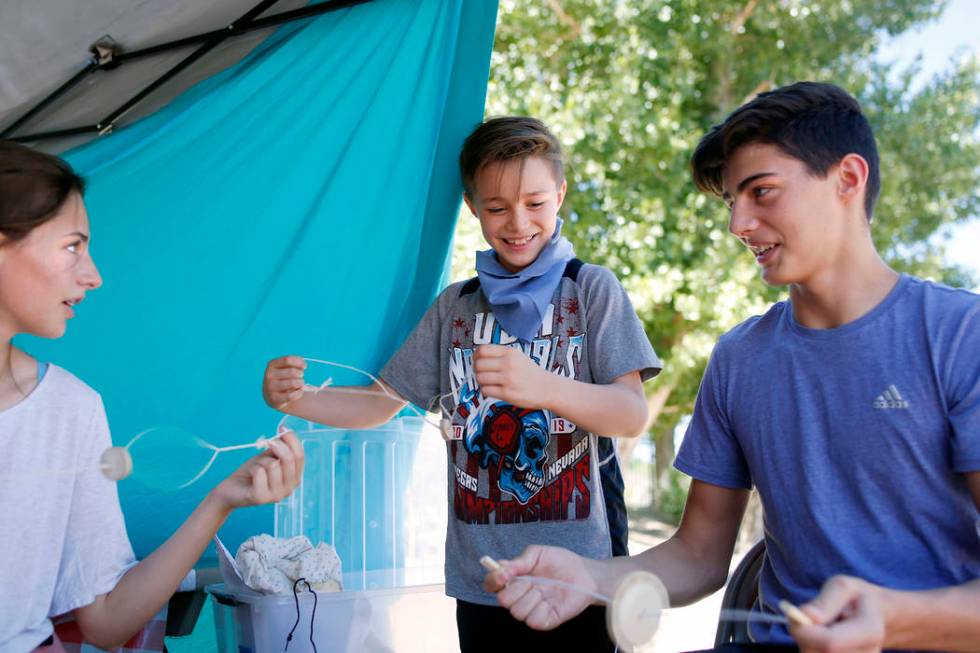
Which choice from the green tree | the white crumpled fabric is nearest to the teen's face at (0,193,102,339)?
the white crumpled fabric

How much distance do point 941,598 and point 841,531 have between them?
226 mm

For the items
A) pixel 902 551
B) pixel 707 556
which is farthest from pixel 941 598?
pixel 707 556

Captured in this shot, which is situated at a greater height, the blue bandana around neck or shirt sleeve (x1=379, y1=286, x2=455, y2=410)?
the blue bandana around neck

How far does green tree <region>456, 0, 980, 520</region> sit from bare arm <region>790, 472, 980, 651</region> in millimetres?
4860

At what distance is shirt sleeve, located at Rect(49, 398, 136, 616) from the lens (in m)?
1.65

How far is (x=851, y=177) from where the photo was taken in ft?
5.02

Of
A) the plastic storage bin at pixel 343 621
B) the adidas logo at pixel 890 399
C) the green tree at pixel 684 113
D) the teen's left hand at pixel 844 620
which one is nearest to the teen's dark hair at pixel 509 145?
the adidas logo at pixel 890 399

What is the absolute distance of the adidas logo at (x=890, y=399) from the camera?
1382 millimetres

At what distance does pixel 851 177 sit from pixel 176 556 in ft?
4.44

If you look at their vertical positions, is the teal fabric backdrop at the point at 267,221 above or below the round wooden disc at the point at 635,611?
above

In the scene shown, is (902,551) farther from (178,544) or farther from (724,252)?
(724,252)

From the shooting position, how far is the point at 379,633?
2.20 m

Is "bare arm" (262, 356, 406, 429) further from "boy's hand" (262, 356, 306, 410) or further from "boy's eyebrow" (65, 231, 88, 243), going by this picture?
"boy's eyebrow" (65, 231, 88, 243)

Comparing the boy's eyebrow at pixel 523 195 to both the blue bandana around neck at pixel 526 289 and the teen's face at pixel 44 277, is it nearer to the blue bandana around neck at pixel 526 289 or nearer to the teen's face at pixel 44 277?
the blue bandana around neck at pixel 526 289
